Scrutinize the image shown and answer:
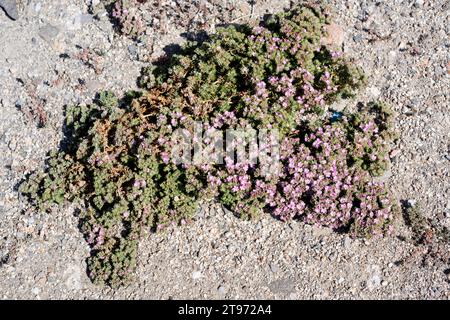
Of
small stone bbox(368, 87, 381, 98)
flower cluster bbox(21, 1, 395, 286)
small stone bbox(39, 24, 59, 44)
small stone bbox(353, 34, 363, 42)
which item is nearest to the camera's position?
flower cluster bbox(21, 1, 395, 286)

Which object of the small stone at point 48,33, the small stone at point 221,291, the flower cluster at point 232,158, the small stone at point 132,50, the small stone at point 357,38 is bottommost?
the small stone at point 221,291

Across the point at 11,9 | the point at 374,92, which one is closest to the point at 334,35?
the point at 374,92

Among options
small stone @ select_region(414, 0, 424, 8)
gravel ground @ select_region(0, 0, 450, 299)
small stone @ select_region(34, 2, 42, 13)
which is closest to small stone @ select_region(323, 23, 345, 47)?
gravel ground @ select_region(0, 0, 450, 299)

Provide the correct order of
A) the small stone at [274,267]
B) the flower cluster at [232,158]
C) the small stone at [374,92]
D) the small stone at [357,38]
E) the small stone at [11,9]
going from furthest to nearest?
the small stone at [11,9] → the small stone at [357,38] → the small stone at [374,92] → the small stone at [274,267] → the flower cluster at [232,158]

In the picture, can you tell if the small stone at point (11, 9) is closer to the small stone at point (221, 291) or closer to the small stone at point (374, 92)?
the small stone at point (221, 291)

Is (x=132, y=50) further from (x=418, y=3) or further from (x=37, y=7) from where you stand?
A: (x=418, y=3)

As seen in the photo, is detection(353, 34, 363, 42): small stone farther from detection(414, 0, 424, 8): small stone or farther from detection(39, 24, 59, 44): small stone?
detection(39, 24, 59, 44): small stone

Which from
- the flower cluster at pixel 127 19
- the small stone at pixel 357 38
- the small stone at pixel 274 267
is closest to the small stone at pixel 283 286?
the small stone at pixel 274 267
